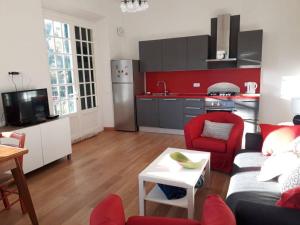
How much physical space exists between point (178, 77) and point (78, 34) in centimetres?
242

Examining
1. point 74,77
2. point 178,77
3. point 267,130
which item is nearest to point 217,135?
point 267,130

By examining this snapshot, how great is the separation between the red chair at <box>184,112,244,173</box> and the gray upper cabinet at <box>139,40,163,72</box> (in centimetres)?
230

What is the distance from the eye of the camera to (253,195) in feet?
6.00

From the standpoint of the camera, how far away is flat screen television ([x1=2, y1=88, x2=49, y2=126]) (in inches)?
129

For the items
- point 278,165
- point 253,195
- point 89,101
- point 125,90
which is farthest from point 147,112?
point 253,195

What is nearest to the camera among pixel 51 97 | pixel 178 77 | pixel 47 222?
pixel 47 222

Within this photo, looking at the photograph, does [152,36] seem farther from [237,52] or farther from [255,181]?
[255,181]

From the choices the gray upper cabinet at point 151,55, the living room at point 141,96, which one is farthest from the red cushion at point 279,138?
the gray upper cabinet at point 151,55

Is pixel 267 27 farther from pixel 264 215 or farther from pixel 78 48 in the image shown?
pixel 264 215

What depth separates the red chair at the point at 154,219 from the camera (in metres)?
1.11

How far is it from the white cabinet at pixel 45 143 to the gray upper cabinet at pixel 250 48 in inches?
138

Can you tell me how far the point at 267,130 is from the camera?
274cm

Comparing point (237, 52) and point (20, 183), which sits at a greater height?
point (237, 52)

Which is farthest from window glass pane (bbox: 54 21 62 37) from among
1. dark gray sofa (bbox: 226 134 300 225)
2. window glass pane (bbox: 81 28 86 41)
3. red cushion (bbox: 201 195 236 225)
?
red cushion (bbox: 201 195 236 225)
